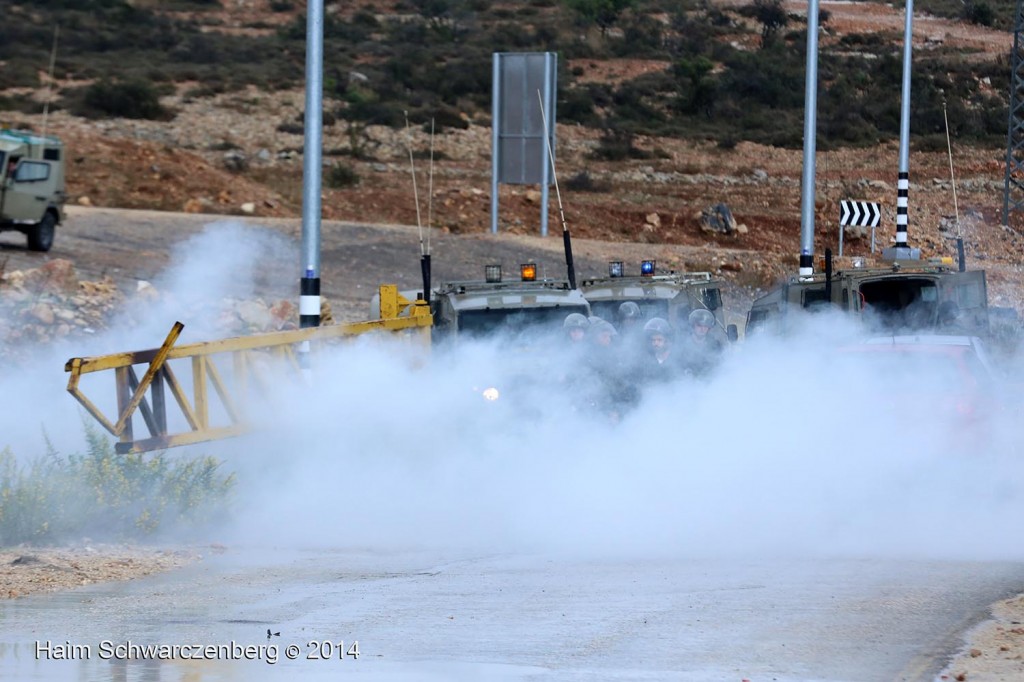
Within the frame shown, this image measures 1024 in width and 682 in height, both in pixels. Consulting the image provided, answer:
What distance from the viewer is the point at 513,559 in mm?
11273

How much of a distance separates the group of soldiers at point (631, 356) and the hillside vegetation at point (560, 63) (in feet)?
130

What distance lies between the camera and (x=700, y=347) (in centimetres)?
1498

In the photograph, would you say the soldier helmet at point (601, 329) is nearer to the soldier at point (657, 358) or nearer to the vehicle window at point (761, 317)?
the soldier at point (657, 358)

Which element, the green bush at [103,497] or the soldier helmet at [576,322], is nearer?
the green bush at [103,497]

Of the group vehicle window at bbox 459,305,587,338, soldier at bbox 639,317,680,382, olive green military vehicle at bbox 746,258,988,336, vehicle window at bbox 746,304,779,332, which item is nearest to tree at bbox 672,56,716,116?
vehicle window at bbox 746,304,779,332

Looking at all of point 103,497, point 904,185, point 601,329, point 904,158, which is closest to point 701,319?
point 601,329

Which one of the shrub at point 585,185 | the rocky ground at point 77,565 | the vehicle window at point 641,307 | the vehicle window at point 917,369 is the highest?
the shrub at point 585,185

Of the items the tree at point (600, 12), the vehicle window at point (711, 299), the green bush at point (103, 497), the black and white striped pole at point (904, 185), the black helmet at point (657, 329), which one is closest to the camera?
the green bush at point (103, 497)

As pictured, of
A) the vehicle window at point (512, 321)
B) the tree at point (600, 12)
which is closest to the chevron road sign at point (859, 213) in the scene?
the vehicle window at point (512, 321)

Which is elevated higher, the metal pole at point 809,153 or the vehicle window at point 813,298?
the metal pole at point 809,153

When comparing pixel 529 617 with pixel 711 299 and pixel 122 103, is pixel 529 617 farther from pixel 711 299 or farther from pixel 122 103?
pixel 122 103

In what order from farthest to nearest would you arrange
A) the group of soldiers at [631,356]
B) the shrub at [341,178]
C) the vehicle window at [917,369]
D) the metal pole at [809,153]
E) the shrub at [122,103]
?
the shrub at [122,103] < the shrub at [341,178] < the metal pole at [809,153] < the group of soldiers at [631,356] < the vehicle window at [917,369]

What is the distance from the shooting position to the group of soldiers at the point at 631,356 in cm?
1448

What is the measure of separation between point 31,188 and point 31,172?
0.92 feet
